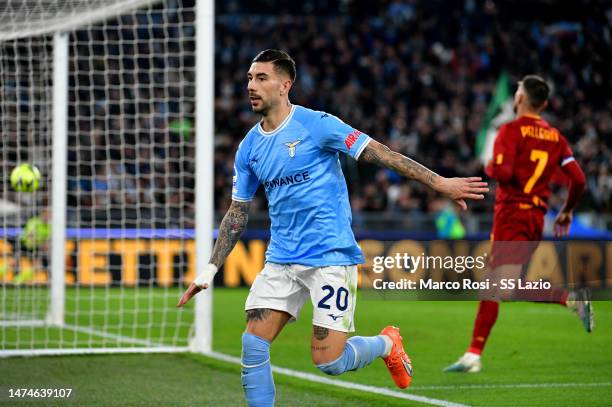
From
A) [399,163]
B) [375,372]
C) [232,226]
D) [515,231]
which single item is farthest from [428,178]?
[375,372]

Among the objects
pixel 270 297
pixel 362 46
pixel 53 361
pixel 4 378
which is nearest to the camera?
pixel 270 297

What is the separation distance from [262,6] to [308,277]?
21.9 m

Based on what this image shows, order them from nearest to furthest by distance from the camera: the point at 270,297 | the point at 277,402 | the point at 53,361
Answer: the point at 270,297
the point at 277,402
the point at 53,361

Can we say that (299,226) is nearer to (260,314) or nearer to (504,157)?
(260,314)

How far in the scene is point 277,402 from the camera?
22.8ft

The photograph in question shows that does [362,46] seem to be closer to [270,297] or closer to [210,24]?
[210,24]

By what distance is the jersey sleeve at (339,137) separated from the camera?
17.9 feet

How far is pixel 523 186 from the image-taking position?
8375 mm

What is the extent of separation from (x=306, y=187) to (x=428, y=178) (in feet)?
2.23

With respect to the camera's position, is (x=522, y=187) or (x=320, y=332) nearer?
(x=320, y=332)

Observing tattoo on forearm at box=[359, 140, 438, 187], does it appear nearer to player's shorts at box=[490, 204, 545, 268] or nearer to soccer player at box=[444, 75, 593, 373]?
soccer player at box=[444, 75, 593, 373]

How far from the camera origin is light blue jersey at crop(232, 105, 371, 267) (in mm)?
5562

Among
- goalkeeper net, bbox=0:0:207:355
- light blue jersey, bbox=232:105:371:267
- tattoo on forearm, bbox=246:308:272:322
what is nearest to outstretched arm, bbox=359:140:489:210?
light blue jersey, bbox=232:105:371:267

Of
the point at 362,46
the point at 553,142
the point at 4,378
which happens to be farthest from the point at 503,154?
the point at 362,46
